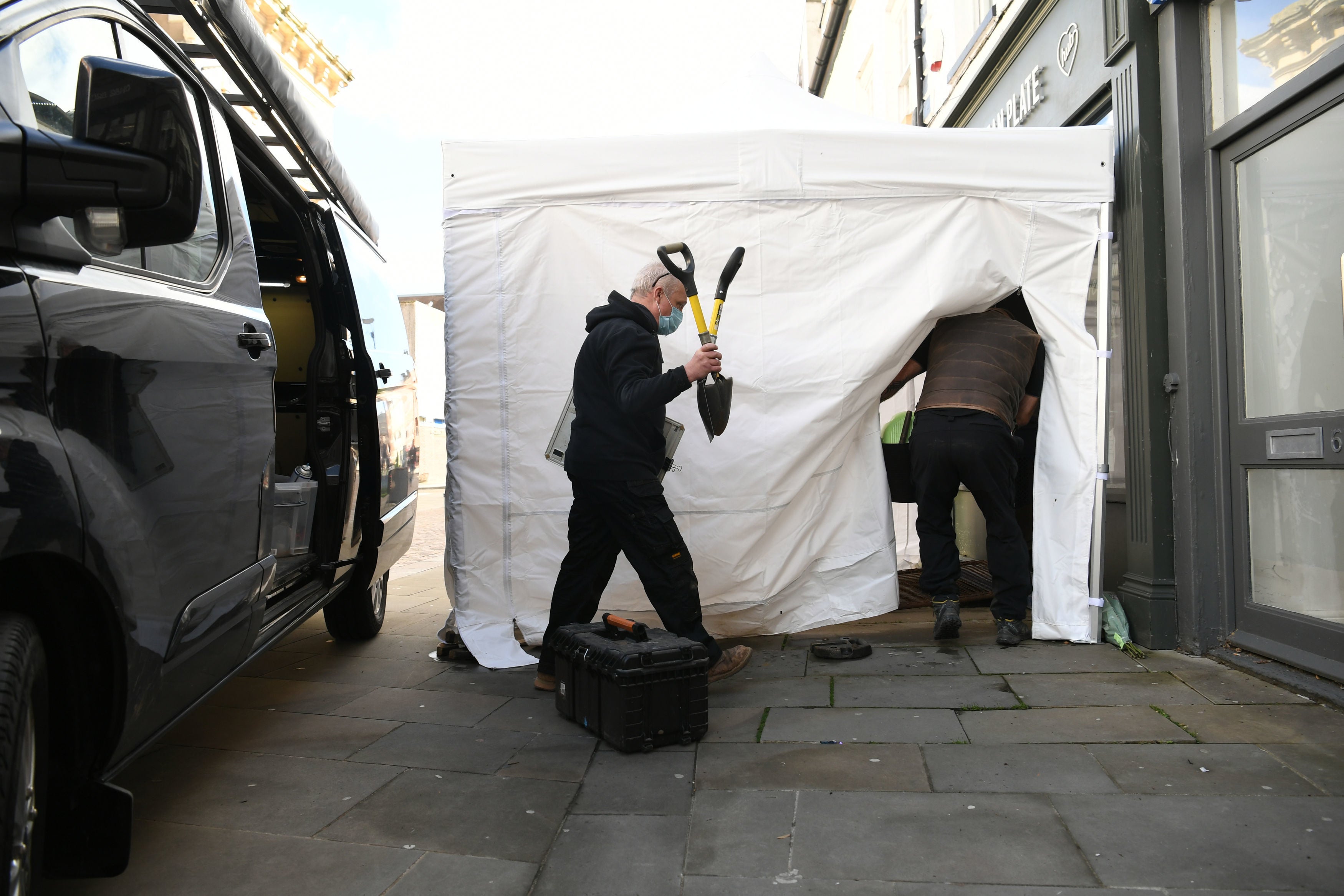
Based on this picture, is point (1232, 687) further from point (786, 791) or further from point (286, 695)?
point (286, 695)

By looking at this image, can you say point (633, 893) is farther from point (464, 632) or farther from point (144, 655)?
point (464, 632)

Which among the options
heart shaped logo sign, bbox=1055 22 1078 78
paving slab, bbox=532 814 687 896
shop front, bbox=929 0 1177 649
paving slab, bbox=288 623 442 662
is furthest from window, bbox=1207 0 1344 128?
paving slab, bbox=288 623 442 662

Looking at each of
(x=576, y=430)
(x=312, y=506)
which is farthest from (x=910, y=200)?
(x=312, y=506)

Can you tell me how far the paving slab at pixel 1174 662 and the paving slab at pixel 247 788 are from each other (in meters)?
3.23

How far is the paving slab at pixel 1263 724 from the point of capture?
315 cm

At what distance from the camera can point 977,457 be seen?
4.70m

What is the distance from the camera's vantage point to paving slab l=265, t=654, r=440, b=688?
14.8 ft

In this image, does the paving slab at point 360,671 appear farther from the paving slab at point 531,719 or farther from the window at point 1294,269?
the window at point 1294,269

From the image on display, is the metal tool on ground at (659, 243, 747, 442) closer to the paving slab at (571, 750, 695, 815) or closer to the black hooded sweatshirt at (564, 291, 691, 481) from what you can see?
the black hooded sweatshirt at (564, 291, 691, 481)

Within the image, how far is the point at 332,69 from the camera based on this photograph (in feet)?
80.0

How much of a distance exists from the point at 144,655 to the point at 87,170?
1.00 meters

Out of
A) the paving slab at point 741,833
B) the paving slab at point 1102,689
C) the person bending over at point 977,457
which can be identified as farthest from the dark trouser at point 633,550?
the person bending over at point 977,457

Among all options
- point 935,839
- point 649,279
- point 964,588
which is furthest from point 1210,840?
point 964,588

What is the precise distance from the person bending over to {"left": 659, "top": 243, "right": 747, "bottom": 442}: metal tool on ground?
48.3 inches
